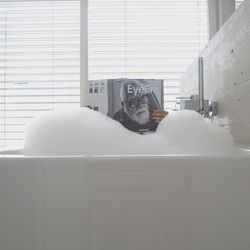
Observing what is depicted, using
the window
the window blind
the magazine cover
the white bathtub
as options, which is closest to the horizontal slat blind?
the window

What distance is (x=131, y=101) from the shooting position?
116 cm

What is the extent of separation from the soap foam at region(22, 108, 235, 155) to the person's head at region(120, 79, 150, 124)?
212 mm

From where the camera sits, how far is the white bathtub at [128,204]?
25.8 inches

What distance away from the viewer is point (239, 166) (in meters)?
0.67

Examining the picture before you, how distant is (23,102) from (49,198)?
216 cm

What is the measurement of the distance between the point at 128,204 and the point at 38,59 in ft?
7.44

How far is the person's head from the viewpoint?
45.5 inches

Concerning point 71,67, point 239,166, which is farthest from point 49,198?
point 71,67

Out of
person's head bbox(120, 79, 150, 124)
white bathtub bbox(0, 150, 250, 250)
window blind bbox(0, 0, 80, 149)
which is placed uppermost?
window blind bbox(0, 0, 80, 149)

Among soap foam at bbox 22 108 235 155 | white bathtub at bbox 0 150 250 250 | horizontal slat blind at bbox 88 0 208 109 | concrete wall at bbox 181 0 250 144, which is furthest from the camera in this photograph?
horizontal slat blind at bbox 88 0 208 109

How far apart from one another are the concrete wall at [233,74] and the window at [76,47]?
3.33 ft

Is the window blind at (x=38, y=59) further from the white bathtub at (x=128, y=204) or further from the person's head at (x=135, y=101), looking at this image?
the white bathtub at (x=128, y=204)

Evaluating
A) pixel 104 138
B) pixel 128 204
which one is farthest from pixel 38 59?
pixel 128 204

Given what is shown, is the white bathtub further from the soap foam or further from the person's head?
the person's head
